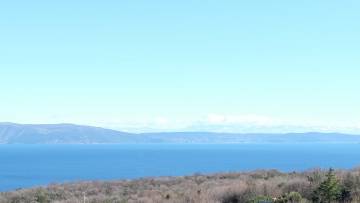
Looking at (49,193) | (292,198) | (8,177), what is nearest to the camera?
(292,198)

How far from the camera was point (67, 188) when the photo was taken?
28.4 metres

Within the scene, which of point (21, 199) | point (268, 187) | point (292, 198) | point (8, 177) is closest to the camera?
point (292, 198)

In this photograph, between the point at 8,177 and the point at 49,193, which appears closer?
the point at 49,193

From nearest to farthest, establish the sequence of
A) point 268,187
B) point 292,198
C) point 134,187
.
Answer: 1. point 292,198
2. point 268,187
3. point 134,187

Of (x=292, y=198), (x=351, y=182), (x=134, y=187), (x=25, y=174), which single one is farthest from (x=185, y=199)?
(x=25, y=174)

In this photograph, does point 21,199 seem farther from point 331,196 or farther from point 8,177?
point 8,177

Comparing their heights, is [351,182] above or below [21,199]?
above

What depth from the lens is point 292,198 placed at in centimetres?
1248

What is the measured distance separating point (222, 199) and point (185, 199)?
104 centimetres

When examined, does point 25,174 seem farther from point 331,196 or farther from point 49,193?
point 331,196

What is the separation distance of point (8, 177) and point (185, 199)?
8116 centimetres

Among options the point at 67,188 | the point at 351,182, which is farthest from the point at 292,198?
the point at 67,188

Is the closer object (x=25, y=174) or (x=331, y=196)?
(x=331, y=196)

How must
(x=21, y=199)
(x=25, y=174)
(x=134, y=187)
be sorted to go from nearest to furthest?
1. (x=21, y=199)
2. (x=134, y=187)
3. (x=25, y=174)
